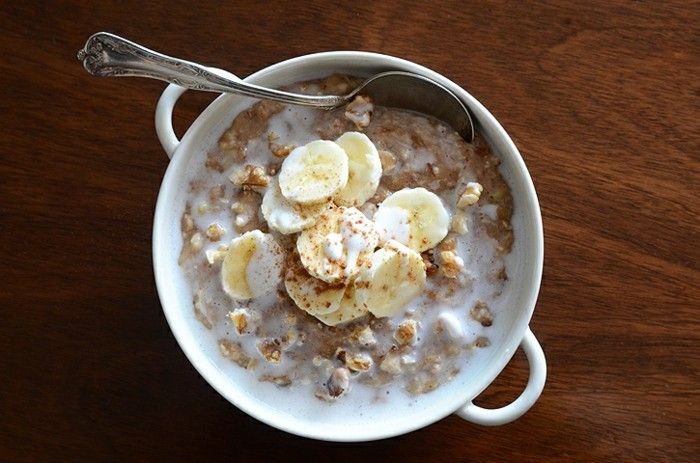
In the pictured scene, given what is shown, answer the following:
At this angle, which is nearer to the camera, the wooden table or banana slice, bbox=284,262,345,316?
banana slice, bbox=284,262,345,316

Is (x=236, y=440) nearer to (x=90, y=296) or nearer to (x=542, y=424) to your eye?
(x=90, y=296)

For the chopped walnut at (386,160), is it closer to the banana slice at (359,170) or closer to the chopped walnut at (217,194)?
the banana slice at (359,170)

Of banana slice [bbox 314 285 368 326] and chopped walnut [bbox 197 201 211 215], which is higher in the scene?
chopped walnut [bbox 197 201 211 215]

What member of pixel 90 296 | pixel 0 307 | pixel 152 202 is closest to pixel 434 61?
pixel 152 202

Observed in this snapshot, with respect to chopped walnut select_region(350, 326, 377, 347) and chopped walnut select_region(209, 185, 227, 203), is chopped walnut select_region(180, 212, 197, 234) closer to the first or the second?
chopped walnut select_region(209, 185, 227, 203)

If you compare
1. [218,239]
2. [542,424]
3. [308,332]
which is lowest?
[542,424]

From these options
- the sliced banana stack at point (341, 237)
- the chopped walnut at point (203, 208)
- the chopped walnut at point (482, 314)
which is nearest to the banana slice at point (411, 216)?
the sliced banana stack at point (341, 237)

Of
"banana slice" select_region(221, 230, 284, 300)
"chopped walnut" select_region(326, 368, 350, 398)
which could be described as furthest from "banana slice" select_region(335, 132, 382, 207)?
"chopped walnut" select_region(326, 368, 350, 398)

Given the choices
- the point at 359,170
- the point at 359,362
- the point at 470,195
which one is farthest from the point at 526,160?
the point at 359,362
